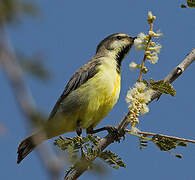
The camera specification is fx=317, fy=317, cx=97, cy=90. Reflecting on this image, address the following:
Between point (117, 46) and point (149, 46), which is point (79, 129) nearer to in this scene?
point (117, 46)

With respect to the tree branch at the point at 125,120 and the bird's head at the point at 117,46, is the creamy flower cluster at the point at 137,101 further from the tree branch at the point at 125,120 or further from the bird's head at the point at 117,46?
the bird's head at the point at 117,46

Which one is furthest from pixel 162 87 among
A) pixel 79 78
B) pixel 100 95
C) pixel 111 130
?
pixel 79 78

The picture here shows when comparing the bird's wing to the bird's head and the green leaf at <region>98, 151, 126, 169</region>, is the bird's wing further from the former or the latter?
the green leaf at <region>98, 151, 126, 169</region>

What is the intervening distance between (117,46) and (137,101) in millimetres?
3994

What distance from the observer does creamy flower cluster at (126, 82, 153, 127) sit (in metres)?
3.01

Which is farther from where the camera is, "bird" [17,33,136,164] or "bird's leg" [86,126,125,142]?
"bird" [17,33,136,164]

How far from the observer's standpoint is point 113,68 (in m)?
6.13

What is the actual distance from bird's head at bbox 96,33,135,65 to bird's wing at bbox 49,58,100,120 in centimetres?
59

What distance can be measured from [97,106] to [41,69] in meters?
4.46

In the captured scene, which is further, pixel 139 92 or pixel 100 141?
pixel 100 141

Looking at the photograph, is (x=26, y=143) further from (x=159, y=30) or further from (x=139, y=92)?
(x=159, y=30)

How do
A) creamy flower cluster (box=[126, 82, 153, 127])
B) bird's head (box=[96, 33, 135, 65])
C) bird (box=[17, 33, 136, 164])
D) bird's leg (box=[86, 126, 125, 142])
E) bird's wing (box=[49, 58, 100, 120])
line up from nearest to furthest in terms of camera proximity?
creamy flower cluster (box=[126, 82, 153, 127]) → bird's leg (box=[86, 126, 125, 142]) → bird (box=[17, 33, 136, 164]) → bird's wing (box=[49, 58, 100, 120]) → bird's head (box=[96, 33, 135, 65])

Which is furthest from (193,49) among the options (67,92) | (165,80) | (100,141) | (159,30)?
(67,92)

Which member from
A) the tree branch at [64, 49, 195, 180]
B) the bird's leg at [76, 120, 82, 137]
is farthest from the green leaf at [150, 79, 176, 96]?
the bird's leg at [76, 120, 82, 137]
